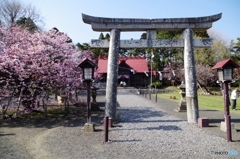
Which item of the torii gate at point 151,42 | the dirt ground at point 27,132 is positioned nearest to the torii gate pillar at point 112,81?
the torii gate at point 151,42

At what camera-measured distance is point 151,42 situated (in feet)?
36.7

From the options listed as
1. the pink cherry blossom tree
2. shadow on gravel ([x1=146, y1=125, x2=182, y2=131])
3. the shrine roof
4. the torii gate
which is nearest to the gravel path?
shadow on gravel ([x1=146, y1=125, x2=182, y2=131])

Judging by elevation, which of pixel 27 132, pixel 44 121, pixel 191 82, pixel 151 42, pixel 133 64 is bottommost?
pixel 27 132

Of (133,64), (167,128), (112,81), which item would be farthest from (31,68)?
(133,64)

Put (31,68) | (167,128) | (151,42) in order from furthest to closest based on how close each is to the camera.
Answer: (31,68), (151,42), (167,128)

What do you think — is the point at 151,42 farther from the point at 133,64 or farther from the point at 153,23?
the point at 133,64

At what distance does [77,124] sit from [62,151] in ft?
13.4

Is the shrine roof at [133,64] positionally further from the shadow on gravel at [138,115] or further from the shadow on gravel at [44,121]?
the shadow on gravel at [44,121]

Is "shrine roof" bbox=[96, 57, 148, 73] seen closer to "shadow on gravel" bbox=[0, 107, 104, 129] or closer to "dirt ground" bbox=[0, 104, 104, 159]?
"shadow on gravel" bbox=[0, 107, 104, 129]

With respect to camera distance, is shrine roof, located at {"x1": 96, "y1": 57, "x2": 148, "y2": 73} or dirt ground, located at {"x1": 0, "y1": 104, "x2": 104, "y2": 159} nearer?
dirt ground, located at {"x1": 0, "y1": 104, "x2": 104, "y2": 159}

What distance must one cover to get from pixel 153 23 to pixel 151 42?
3.12 ft

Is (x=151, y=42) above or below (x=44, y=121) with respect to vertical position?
above

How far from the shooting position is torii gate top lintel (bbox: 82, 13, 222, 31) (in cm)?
1084

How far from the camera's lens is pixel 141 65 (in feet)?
151
